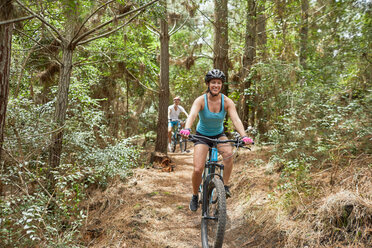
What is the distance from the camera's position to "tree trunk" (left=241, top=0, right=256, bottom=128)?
7.95 metres

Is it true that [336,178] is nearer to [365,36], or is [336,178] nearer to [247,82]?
[365,36]

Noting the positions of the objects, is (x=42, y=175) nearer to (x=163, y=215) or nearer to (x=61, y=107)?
(x=61, y=107)

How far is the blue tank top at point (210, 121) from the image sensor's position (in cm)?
388

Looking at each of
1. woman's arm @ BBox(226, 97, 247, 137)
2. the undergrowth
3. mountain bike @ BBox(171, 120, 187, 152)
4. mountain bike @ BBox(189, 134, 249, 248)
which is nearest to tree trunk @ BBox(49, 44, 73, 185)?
the undergrowth

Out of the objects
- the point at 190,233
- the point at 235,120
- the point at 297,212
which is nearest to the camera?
the point at 297,212

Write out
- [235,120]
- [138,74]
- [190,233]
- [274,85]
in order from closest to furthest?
[235,120]
[190,233]
[274,85]
[138,74]

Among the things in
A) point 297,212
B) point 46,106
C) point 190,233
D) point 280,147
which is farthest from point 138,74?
point 297,212

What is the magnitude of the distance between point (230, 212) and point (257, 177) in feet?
3.75

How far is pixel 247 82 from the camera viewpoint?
8.20 metres

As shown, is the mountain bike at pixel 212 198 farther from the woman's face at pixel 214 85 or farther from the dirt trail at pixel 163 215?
the woman's face at pixel 214 85

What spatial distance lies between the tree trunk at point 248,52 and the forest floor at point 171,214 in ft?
6.21

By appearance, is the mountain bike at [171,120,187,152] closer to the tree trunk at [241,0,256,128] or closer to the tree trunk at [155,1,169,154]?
the tree trunk at [155,1,169,154]

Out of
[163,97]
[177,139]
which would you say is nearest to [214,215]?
[163,97]

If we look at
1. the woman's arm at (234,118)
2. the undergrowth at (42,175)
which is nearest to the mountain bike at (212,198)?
the woman's arm at (234,118)
